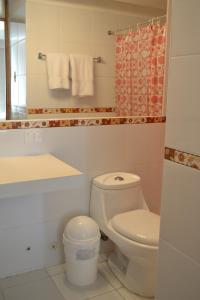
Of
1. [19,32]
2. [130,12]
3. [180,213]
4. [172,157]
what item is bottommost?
[180,213]

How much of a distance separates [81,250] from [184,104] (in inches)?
49.8

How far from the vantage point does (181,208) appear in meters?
1.07

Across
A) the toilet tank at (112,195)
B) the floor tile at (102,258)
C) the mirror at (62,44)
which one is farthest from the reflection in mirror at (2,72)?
the floor tile at (102,258)

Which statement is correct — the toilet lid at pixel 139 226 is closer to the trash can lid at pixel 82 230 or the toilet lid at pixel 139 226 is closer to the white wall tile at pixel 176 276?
the trash can lid at pixel 82 230

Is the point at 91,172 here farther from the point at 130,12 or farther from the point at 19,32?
the point at 130,12

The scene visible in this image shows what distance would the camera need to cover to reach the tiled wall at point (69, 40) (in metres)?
2.24

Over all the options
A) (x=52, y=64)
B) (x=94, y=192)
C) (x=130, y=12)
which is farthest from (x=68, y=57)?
(x=94, y=192)

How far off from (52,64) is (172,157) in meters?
1.49

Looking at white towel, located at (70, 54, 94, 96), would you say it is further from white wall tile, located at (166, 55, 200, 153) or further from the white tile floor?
white wall tile, located at (166, 55, 200, 153)

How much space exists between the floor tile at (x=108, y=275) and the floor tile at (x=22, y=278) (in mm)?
378

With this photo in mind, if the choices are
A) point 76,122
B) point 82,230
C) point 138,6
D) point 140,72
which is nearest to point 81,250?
point 82,230

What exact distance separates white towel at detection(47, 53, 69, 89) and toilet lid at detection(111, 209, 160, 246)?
104cm

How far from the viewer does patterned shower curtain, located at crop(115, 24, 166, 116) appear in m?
2.41

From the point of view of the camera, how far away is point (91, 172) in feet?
7.34
